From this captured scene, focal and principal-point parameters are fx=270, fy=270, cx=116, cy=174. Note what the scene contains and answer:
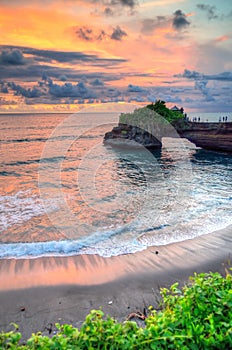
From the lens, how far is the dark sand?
735 cm

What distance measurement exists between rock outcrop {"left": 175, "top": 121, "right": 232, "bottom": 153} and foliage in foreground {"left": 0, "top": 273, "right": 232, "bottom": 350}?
47.5 metres

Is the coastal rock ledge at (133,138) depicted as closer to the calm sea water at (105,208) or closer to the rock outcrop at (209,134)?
the rock outcrop at (209,134)

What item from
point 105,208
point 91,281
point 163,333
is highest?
point 163,333

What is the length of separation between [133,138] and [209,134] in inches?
583

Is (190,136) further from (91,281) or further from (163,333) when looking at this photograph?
(163,333)

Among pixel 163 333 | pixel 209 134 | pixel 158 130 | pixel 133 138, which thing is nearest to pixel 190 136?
pixel 209 134

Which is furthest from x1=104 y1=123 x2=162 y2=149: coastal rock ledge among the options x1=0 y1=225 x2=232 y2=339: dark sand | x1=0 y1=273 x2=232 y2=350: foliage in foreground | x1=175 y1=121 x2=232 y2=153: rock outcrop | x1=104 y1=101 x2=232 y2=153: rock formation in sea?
x1=0 y1=273 x2=232 y2=350: foliage in foreground

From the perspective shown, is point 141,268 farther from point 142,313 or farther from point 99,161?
point 99,161

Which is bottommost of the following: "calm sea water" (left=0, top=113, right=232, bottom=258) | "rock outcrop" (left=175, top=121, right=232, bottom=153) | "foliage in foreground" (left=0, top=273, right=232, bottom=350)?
"calm sea water" (left=0, top=113, right=232, bottom=258)

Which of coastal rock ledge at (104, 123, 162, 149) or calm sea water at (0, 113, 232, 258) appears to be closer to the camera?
calm sea water at (0, 113, 232, 258)

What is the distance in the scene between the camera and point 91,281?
8953 mm

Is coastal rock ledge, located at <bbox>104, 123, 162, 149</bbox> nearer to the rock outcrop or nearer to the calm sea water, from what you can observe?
the rock outcrop

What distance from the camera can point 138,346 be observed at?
312 cm

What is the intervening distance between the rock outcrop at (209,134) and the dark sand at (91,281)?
39.4 metres
